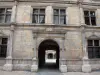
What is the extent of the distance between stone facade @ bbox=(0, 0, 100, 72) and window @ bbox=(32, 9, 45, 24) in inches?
15.3

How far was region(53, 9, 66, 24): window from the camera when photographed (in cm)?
1115

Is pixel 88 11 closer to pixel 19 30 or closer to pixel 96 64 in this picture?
pixel 96 64

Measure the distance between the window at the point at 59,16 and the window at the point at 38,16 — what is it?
3.95ft

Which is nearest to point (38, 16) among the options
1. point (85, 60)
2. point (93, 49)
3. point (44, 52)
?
point (85, 60)

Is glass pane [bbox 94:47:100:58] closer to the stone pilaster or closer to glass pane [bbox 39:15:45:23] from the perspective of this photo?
the stone pilaster

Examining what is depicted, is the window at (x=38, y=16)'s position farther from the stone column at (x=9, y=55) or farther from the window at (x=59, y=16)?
the stone column at (x=9, y=55)

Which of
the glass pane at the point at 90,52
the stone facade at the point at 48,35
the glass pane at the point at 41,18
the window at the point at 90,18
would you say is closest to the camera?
the stone facade at the point at 48,35

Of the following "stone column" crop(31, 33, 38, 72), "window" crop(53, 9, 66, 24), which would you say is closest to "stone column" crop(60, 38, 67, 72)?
"window" crop(53, 9, 66, 24)

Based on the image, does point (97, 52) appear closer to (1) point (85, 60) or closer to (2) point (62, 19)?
(1) point (85, 60)

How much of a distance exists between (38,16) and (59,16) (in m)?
2.07

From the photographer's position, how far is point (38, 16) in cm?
1120

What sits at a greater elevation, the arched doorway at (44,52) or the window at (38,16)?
the window at (38,16)

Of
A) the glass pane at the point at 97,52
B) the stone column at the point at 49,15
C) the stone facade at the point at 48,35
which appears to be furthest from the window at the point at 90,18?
the stone column at the point at 49,15

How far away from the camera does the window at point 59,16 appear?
11.1 m
